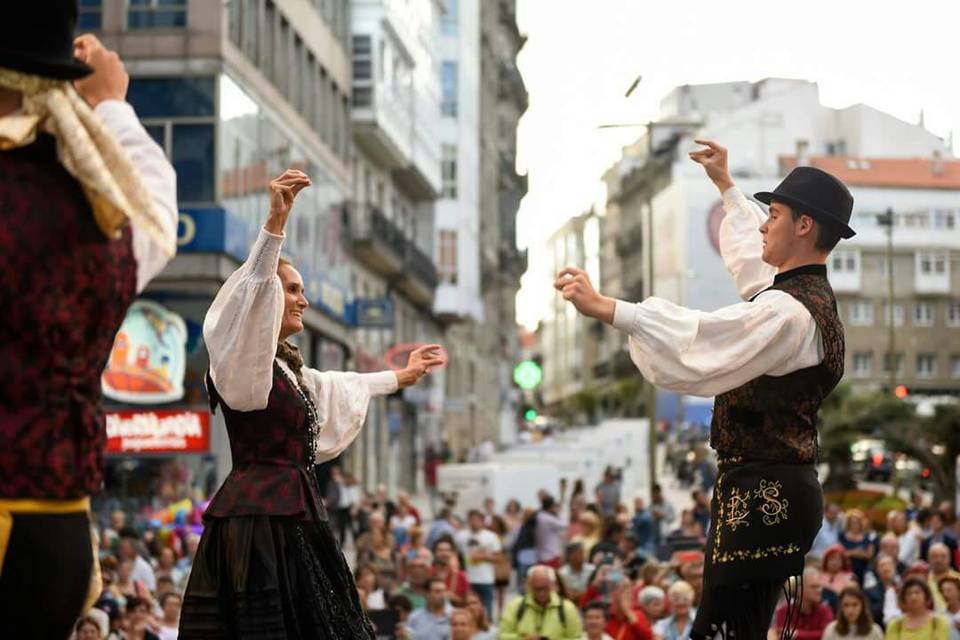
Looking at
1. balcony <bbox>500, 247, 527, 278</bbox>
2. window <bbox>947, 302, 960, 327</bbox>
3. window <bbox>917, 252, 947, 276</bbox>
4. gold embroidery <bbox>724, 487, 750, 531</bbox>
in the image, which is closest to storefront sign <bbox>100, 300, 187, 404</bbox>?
gold embroidery <bbox>724, 487, 750, 531</bbox>

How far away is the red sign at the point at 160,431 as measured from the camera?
30.4 metres

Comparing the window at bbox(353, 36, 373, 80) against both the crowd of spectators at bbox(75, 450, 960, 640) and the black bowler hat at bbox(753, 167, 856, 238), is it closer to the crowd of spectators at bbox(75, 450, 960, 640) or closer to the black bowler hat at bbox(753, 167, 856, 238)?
the crowd of spectators at bbox(75, 450, 960, 640)

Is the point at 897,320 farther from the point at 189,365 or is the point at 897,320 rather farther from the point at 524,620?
the point at 524,620

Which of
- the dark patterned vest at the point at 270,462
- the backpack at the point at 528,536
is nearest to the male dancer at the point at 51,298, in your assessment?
the dark patterned vest at the point at 270,462

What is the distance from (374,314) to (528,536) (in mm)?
18148

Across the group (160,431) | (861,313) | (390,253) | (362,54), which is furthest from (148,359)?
(861,313)

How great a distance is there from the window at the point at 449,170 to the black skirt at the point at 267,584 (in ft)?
199

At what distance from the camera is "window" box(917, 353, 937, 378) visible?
10144cm

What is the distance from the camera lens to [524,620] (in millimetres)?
16172

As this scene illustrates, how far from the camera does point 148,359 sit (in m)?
30.6

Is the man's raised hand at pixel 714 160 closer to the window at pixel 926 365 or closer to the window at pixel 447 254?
the window at pixel 447 254

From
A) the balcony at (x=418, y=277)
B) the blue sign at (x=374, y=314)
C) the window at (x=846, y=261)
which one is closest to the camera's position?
the blue sign at (x=374, y=314)

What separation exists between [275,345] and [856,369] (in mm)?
94831

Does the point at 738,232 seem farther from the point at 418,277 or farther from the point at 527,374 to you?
the point at 418,277
